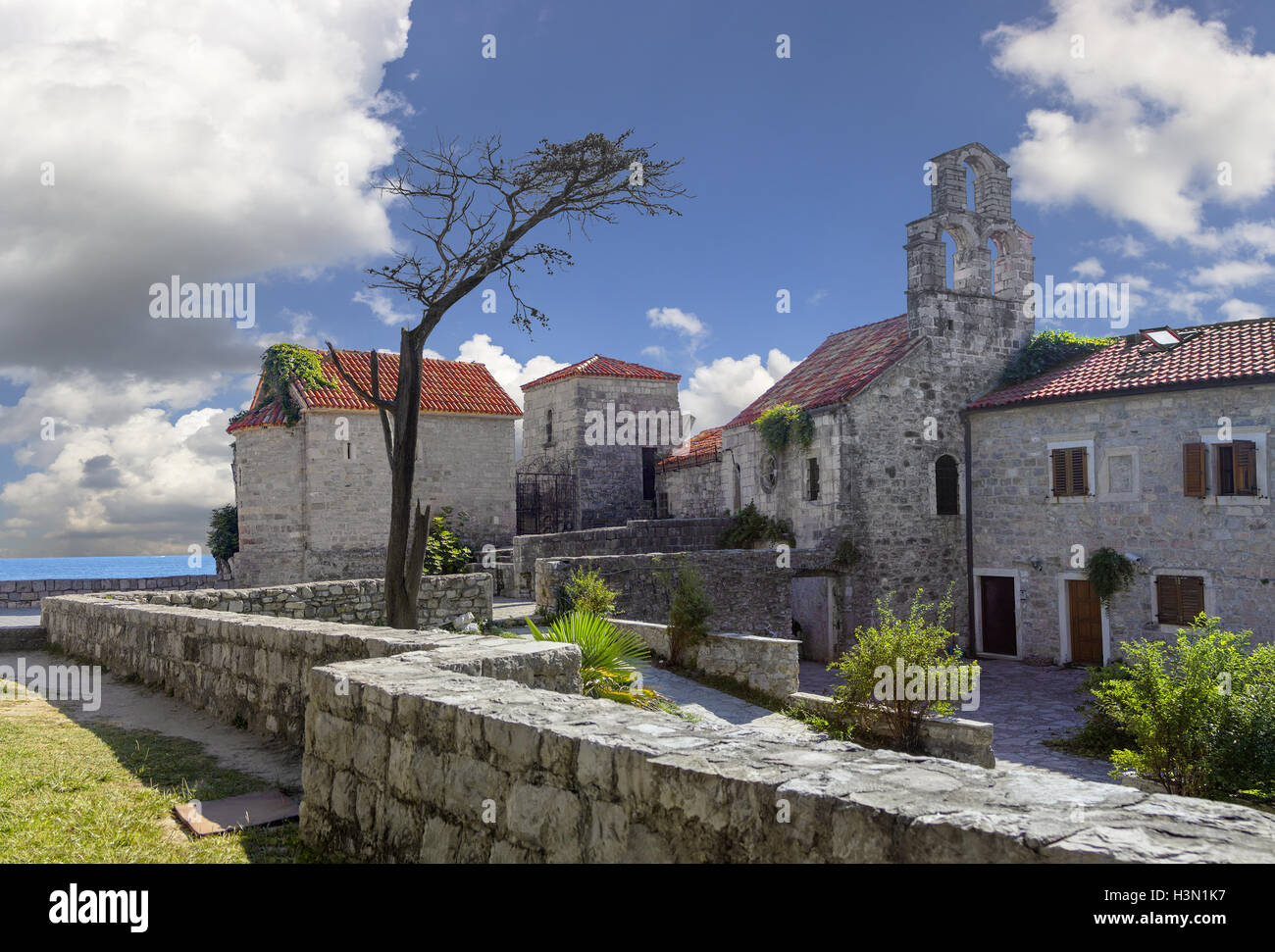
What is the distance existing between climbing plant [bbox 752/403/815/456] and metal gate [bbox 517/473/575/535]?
829 cm

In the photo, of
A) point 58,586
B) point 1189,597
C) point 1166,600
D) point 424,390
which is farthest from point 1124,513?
point 58,586

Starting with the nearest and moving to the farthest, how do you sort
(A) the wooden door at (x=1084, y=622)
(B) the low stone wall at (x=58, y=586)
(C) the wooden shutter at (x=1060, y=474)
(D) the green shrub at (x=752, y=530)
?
(A) the wooden door at (x=1084, y=622) → (C) the wooden shutter at (x=1060, y=474) → (B) the low stone wall at (x=58, y=586) → (D) the green shrub at (x=752, y=530)

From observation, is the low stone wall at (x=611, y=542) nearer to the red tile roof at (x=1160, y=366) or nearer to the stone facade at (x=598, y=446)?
the stone facade at (x=598, y=446)

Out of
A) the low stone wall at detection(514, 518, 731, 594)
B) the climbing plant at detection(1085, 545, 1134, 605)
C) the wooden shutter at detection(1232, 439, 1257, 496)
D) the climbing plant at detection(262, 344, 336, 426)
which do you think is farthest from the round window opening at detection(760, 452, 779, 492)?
the climbing plant at detection(262, 344, 336, 426)

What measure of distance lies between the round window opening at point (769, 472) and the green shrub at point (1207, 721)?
1414 cm

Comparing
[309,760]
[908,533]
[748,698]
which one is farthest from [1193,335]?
[309,760]

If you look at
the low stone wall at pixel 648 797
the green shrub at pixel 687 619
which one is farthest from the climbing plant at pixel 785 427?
the low stone wall at pixel 648 797

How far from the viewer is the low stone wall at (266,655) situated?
5.75m

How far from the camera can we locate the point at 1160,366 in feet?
64.4

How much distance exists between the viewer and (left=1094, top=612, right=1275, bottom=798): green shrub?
8.45m

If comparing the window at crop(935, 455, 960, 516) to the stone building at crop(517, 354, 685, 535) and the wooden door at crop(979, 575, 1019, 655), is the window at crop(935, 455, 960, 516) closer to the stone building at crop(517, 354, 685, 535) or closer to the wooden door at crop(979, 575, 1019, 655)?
the wooden door at crop(979, 575, 1019, 655)

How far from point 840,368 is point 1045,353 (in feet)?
17.3

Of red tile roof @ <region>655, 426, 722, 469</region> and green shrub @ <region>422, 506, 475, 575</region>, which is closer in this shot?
green shrub @ <region>422, 506, 475, 575</region>

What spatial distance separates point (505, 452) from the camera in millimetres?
26703
